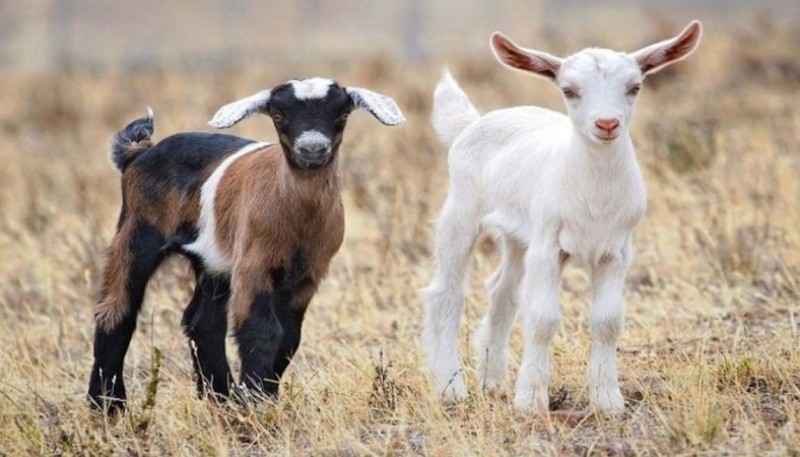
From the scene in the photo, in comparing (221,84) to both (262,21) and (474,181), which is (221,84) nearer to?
(474,181)

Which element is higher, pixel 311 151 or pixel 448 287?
pixel 311 151

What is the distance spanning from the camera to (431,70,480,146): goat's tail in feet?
26.5

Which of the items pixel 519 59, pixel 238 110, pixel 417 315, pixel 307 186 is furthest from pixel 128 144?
pixel 417 315

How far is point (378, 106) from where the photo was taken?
7059 mm

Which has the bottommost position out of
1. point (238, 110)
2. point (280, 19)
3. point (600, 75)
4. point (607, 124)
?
point (607, 124)

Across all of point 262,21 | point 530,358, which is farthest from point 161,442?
point 262,21

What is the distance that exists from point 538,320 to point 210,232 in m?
1.84

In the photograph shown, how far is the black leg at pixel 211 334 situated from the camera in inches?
310

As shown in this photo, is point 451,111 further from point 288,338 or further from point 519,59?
point 288,338

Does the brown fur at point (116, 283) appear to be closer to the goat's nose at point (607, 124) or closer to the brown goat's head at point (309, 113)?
the brown goat's head at point (309, 113)

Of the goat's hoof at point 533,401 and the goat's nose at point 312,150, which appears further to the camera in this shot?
the goat's nose at point 312,150

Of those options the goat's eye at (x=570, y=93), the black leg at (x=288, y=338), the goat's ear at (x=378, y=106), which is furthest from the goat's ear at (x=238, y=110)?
the goat's eye at (x=570, y=93)

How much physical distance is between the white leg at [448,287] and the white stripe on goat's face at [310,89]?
0.99 m

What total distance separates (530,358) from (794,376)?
129 centimetres
